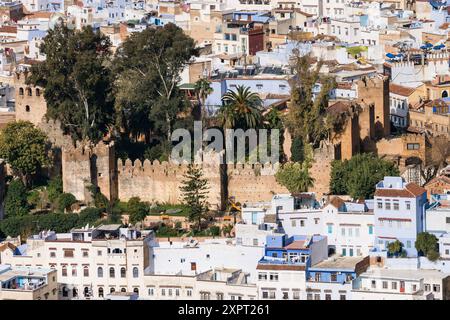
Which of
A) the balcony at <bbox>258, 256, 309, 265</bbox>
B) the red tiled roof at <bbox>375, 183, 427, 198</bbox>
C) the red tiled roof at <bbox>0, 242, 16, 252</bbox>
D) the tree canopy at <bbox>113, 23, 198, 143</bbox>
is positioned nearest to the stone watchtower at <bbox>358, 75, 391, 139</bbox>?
the tree canopy at <bbox>113, 23, 198, 143</bbox>

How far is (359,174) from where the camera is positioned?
84.7 ft

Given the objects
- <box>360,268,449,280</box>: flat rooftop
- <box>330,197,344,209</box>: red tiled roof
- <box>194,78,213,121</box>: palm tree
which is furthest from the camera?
<box>194,78,213,121</box>: palm tree

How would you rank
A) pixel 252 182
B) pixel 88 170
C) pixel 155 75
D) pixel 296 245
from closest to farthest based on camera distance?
pixel 296 245 < pixel 252 182 < pixel 88 170 < pixel 155 75

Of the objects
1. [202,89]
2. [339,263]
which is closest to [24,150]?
[202,89]

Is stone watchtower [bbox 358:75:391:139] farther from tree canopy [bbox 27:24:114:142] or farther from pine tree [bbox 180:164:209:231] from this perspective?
tree canopy [bbox 27:24:114:142]

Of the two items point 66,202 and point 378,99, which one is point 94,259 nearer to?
point 66,202

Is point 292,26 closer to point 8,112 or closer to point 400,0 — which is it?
point 400,0

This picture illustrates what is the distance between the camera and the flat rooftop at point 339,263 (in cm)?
2317

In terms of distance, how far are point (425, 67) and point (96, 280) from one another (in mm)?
13634

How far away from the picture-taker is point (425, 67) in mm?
35562

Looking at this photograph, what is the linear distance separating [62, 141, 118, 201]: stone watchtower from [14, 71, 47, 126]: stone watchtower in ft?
7.15

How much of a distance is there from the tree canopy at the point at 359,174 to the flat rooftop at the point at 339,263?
185 cm

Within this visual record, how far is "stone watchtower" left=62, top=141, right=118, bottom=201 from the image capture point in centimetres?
2717

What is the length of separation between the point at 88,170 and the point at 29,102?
2.98 meters
